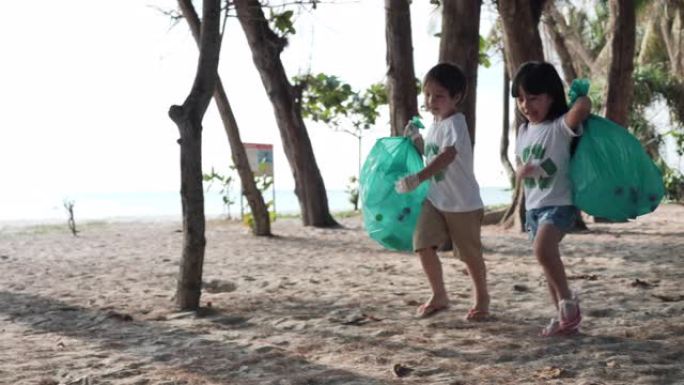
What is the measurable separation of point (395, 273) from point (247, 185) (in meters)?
4.53

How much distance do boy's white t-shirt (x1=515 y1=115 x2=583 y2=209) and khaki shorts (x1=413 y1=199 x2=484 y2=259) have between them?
458mm

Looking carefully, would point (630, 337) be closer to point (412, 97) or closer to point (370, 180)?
point (370, 180)

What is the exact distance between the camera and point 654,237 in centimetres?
909

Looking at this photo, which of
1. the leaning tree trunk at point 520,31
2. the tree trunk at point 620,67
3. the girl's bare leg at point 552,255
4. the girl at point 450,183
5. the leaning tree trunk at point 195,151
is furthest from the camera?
the tree trunk at point 620,67

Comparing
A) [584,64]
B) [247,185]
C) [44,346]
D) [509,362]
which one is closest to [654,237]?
[247,185]

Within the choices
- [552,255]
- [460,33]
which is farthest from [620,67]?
[552,255]

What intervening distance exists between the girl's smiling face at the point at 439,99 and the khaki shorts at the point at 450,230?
507 millimetres

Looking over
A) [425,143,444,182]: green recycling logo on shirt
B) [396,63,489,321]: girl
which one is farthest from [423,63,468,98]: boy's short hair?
[425,143,444,182]: green recycling logo on shirt

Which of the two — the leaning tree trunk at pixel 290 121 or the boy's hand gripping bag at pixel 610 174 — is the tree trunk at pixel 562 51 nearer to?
the leaning tree trunk at pixel 290 121

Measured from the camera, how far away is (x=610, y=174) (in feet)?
11.9

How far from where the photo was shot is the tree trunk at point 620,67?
10.5m

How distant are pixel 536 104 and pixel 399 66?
17.4ft

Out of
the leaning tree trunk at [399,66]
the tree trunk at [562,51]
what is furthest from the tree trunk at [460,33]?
the tree trunk at [562,51]

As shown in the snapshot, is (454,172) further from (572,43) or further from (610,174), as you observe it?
(572,43)
